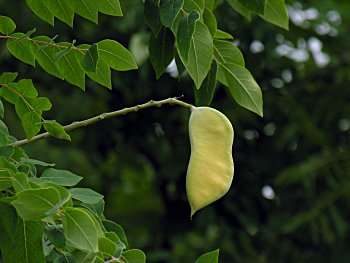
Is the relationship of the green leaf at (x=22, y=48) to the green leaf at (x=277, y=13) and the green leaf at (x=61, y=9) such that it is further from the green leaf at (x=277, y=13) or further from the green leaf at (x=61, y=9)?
the green leaf at (x=277, y=13)

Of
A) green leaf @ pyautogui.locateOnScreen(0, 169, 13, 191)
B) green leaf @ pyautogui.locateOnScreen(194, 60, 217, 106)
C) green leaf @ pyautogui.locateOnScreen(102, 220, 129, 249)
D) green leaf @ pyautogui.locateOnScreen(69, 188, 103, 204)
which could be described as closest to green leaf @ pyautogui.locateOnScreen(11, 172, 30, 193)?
green leaf @ pyautogui.locateOnScreen(0, 169, 13, 191)

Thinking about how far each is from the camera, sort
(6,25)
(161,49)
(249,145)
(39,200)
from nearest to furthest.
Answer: (39,200) → (6,25) → (161,49) → (249,145)

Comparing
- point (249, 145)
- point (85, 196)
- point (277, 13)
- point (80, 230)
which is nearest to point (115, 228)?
point (85, 196)

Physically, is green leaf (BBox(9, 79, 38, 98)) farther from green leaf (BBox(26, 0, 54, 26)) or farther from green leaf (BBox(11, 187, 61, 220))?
green leaf (BBox(11, 187, 61, 220))

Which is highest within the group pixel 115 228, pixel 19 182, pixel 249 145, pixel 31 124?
pixel 19 182

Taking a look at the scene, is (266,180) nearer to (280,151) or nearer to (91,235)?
(280,151)

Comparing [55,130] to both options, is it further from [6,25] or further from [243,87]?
[243,87]

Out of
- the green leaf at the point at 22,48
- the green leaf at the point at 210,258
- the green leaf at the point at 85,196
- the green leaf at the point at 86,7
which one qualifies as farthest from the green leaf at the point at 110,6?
the green leaf at the point at 210,258

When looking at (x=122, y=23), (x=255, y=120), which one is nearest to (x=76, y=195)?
(x=122, y=23)
